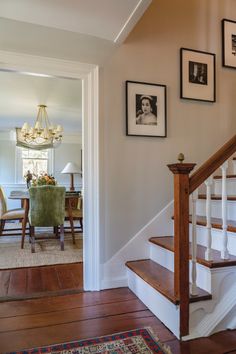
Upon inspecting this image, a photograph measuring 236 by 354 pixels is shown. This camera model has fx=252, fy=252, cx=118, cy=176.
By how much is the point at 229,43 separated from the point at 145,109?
126 cm

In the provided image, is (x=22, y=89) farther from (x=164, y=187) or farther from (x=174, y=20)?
(x=164, y=187)

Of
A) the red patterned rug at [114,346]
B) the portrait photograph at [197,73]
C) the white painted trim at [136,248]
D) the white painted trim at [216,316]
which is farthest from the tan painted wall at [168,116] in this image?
the white painted trim at [216,316]

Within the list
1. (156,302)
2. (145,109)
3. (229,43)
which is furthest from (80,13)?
(156,302)

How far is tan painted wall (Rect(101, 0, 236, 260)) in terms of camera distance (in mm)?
2270

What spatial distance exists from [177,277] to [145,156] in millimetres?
1167

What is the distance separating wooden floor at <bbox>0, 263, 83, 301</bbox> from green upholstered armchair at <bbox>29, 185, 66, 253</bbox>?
2.25 feet

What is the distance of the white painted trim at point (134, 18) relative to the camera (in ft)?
5.42

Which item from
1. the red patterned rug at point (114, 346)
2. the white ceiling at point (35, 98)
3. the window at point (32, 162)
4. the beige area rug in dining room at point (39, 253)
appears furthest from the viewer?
the window at point (32, 162)

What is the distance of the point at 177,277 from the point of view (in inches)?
60.3

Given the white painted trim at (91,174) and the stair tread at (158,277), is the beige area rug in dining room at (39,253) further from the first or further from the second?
the stair tread at (158,277)

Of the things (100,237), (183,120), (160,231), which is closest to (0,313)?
→ (100,237)

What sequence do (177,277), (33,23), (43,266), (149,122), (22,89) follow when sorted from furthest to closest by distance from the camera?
(22,89)
(43,266)
(149,122)
(33,23)
(177,277)

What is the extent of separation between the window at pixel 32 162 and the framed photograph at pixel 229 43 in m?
4.84

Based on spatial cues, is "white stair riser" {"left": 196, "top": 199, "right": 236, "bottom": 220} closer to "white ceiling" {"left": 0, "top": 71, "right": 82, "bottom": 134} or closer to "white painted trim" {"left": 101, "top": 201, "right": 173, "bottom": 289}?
"white painted trim" {"left": 101, "top": 201, "right": 173, "bottom": 289}
